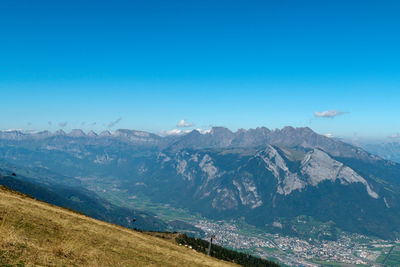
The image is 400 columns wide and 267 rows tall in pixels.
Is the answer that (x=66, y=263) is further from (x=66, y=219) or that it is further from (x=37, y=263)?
(x=66, y=219)

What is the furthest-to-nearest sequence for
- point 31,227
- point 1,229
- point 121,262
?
point 31,227 < point 121,262 < point 1,229

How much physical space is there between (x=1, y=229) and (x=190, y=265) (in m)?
22.8

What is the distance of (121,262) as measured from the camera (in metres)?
26.8

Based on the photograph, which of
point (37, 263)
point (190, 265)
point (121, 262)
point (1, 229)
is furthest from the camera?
point (190, 265)

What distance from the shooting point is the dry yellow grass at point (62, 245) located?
65.5 ft

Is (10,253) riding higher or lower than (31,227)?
higher

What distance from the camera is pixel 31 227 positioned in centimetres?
2945

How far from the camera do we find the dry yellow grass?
20.0 metres

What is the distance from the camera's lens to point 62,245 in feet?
76.3

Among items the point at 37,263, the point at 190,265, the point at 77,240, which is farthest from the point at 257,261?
the point at 37,263

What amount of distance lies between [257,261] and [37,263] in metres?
172

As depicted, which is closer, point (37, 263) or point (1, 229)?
point (37, 263)

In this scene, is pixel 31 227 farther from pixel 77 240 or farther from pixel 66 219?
pixel 66 219

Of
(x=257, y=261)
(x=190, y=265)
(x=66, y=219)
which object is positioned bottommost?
(x=257, y=261)
